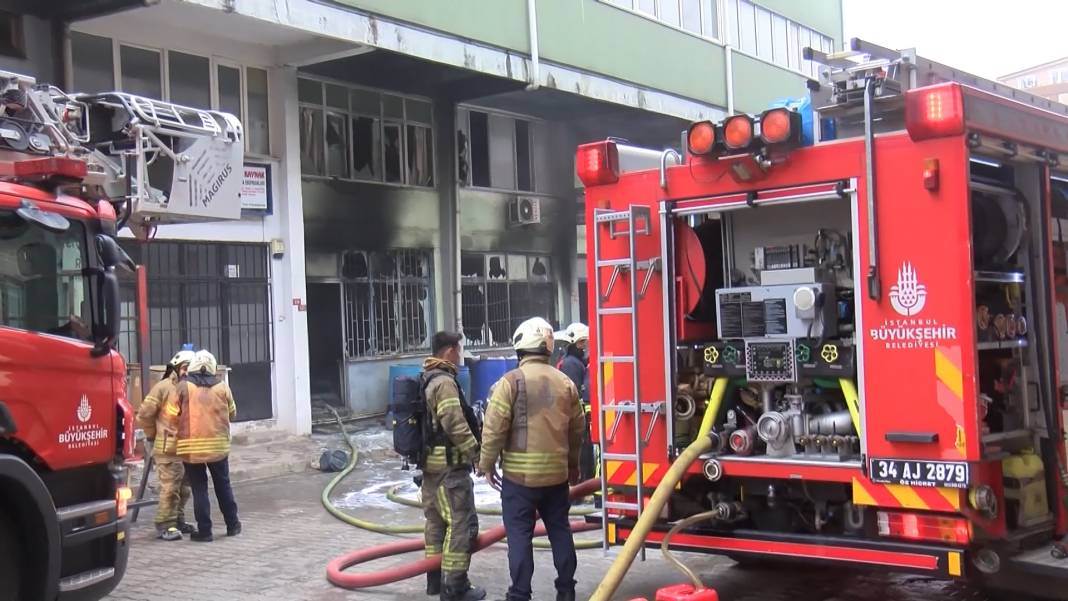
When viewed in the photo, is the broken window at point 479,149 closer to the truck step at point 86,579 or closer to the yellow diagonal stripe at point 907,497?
the truck step at point 86,579

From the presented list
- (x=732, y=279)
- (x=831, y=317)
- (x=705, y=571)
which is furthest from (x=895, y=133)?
(x=705, y=571)

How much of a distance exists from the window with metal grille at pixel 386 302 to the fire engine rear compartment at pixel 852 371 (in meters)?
9.94

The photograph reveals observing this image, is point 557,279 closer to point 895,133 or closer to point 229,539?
point 229,539

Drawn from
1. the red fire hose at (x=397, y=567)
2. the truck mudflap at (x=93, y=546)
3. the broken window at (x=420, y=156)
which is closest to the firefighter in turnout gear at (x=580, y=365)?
the red fire hose at (x=397, y=567)

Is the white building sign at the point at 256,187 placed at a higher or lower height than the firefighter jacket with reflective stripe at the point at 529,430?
higher

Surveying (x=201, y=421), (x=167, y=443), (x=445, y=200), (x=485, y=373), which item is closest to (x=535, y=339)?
(x=201, y=421)

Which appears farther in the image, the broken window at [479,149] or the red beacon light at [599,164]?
the broken window at [479,149]

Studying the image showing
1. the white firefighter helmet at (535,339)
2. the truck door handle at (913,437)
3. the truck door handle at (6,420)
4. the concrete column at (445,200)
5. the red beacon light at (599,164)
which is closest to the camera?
the truck door handle at (913,437)

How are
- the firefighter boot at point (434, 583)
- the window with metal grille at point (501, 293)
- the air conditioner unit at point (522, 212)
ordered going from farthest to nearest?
the air conditioner unit at point (522, 212) → the window with metal grille at point (501, 293) → the firefighter boot at point (434, 583)

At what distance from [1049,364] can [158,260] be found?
10084mm

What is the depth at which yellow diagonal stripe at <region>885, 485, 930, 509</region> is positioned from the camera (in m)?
4.65

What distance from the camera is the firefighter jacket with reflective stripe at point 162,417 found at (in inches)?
329

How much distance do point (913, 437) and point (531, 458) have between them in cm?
204

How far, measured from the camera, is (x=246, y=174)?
13.2 metres
